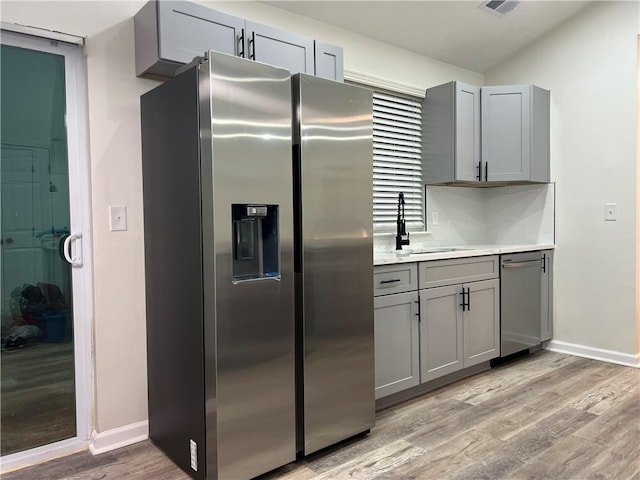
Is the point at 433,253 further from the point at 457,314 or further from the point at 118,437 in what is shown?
the point at 118,437

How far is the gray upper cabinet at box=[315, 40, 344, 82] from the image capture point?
2805mm

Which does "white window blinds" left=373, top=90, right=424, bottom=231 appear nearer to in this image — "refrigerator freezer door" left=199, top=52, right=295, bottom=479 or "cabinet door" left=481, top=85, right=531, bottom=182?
"cabinet door" left=481, top=85, right=531, bottom=182

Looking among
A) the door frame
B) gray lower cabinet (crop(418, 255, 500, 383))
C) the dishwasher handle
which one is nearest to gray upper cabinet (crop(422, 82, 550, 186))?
the dishwasher handle

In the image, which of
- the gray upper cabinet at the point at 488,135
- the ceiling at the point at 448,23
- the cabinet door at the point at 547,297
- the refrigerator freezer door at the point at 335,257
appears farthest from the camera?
the cabinet door at the point at 547,297

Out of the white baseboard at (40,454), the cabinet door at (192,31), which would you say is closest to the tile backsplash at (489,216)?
the cabinet door at (192,31)

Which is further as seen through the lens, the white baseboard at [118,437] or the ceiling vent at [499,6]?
the ceiling vent at [499,6]

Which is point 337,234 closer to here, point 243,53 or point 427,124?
point 243,53

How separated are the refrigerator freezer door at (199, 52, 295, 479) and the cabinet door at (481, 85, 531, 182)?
7.62 ft

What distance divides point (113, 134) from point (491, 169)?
2.85 metres

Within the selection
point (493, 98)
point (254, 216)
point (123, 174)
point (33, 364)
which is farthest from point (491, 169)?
point (33, 364)

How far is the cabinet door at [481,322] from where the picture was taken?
3.34 m

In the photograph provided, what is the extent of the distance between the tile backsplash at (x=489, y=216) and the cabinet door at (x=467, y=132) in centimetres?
34

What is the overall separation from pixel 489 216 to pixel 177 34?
129 inches

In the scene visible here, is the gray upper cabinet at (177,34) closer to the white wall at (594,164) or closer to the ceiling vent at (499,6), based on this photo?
the ceiling vent at (499,6)
